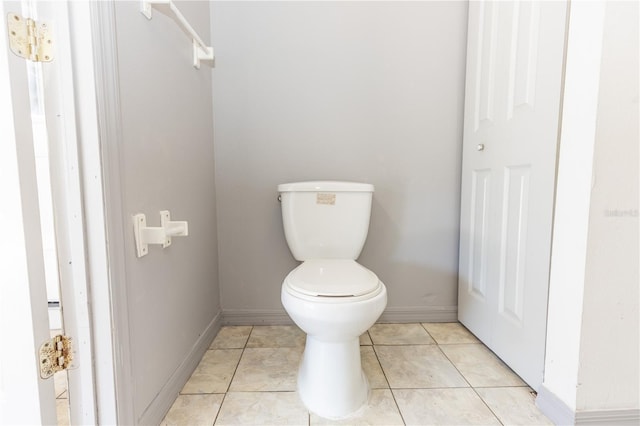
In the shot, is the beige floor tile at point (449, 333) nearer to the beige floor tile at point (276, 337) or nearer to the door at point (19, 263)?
the beige floor tile at point (276, 337)

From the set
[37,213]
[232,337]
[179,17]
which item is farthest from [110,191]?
[232,337]

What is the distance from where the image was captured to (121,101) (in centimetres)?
74

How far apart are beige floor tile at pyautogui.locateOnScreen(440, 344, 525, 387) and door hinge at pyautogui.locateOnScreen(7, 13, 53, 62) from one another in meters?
1.52

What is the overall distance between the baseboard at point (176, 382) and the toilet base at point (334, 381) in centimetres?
42

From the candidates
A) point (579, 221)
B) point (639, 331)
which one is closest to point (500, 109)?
point (579, 221)

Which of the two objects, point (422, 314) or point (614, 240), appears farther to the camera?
point (422, 314)

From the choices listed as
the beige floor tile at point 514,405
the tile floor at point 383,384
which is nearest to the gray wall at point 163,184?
the tile floor at point 383,384

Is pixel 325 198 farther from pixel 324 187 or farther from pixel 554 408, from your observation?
pixel 554 408

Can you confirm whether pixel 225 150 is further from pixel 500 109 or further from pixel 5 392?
pixel 500 109

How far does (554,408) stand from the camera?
89cm

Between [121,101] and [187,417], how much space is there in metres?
0.91

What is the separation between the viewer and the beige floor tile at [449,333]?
4.49 ft

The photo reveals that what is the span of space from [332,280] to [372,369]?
455 mm

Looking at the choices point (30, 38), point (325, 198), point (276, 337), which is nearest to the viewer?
point (30, 38)
